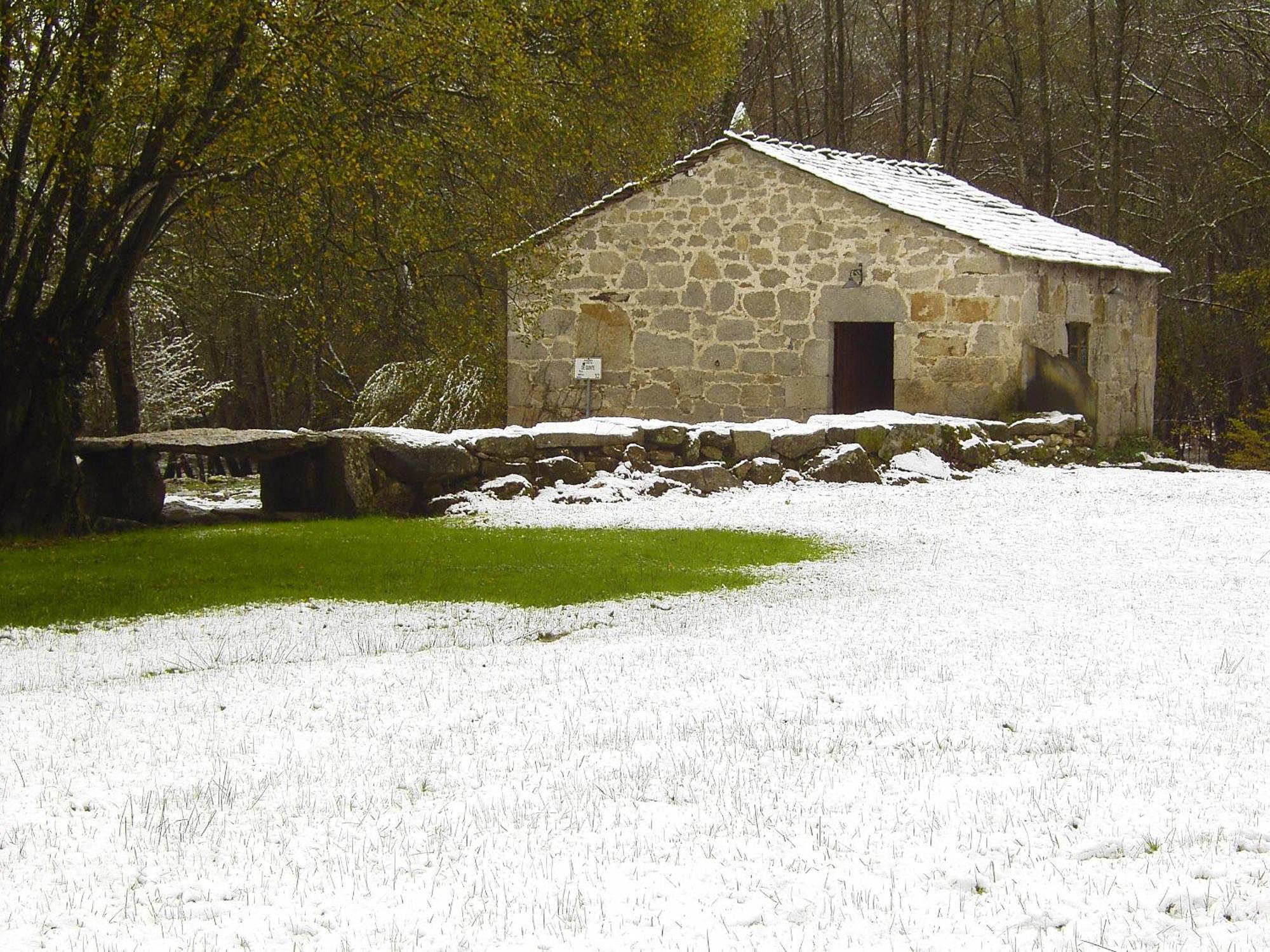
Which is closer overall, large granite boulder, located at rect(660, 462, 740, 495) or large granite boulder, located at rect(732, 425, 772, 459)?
large granite boulder, located at rect(660, 462, 740, 495)

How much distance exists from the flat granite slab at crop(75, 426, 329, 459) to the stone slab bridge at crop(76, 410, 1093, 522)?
0.04ft

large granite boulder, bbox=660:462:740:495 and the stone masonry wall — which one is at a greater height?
the stone masonry wall

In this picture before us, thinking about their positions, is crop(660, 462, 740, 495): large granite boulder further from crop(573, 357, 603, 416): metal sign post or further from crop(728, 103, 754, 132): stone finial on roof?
crop(728, 103, 754, 132): stone finial on roof

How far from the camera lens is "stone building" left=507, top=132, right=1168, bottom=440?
18.6 m

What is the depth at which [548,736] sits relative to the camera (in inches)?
205

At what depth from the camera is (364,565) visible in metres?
10.3

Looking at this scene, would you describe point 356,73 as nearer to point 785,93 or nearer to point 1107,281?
point 1107,281

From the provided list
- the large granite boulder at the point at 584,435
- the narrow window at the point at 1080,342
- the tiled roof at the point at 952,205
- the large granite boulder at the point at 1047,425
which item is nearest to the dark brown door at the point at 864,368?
the tiled roof at the point at 952,205

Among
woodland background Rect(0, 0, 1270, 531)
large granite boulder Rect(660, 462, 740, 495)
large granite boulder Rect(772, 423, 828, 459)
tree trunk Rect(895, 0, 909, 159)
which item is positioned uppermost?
tree trunk Rect(895, 0, 909, 159)

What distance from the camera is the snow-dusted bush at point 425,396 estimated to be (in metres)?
23.6

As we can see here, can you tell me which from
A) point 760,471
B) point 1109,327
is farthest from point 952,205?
point 760,471

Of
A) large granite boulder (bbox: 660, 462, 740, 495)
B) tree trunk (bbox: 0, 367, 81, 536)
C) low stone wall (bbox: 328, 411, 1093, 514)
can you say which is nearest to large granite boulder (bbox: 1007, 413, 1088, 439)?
low stone wall (bbox: 328, 411, 1093, 514)

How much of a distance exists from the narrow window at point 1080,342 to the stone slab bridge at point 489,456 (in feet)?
12.0

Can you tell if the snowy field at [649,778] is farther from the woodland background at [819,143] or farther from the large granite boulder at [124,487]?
the large granite boulder at [124,487]
